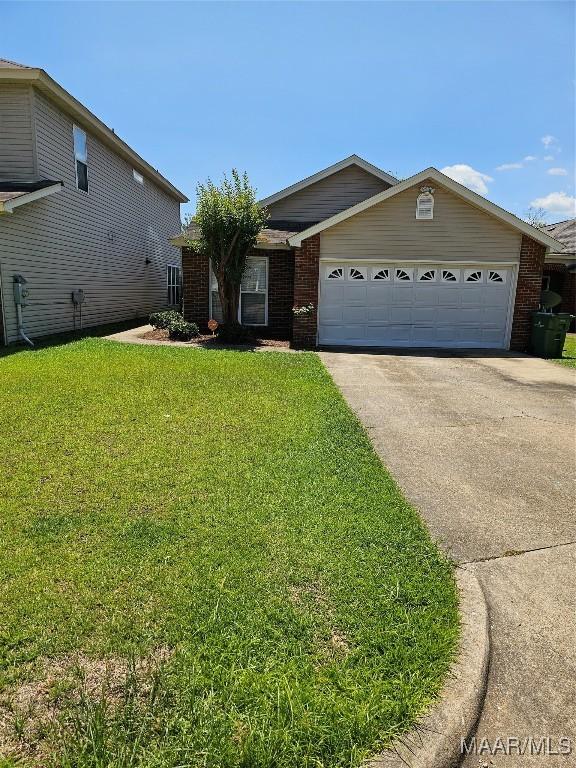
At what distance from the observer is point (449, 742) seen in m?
1.92

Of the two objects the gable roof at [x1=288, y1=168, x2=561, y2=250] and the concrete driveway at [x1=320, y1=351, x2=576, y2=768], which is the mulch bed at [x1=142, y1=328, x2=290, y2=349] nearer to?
the gable roof at [x1=288, y1=168, x2=561, y2=250]

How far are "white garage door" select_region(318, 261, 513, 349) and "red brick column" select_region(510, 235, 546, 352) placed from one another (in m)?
0.28

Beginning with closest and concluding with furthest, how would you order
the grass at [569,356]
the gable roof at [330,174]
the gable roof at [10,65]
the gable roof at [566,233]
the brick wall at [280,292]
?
the gable roof at [10,65] → the grass at [569,356] → the brick wall at [280,292] → the gable roof at [330,174] → the gable roof at [566,233]

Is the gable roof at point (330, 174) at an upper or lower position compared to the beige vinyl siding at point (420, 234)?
upper

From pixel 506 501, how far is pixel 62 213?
13.3m

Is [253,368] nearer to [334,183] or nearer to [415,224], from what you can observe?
[415,224]

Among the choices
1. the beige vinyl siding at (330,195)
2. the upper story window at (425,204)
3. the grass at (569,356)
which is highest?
the beige vinyl siding at (330,195)

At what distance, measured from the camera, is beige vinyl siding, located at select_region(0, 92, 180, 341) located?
11.7 meters

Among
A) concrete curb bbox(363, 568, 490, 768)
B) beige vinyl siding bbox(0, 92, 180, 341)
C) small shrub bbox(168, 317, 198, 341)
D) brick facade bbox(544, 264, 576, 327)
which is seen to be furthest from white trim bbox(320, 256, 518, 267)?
concrete curb bbox(363, 568, 490, 768)

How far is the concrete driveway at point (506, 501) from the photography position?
7.18ft

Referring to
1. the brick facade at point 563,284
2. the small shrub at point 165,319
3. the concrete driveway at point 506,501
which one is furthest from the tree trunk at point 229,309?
the brick facade at point 563,284

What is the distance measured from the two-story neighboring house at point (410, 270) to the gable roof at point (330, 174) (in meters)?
2.37

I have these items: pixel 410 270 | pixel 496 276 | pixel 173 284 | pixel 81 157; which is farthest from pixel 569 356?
pixel 173 284

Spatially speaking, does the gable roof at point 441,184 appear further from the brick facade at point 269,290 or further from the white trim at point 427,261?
the brick facade at point 269,290
